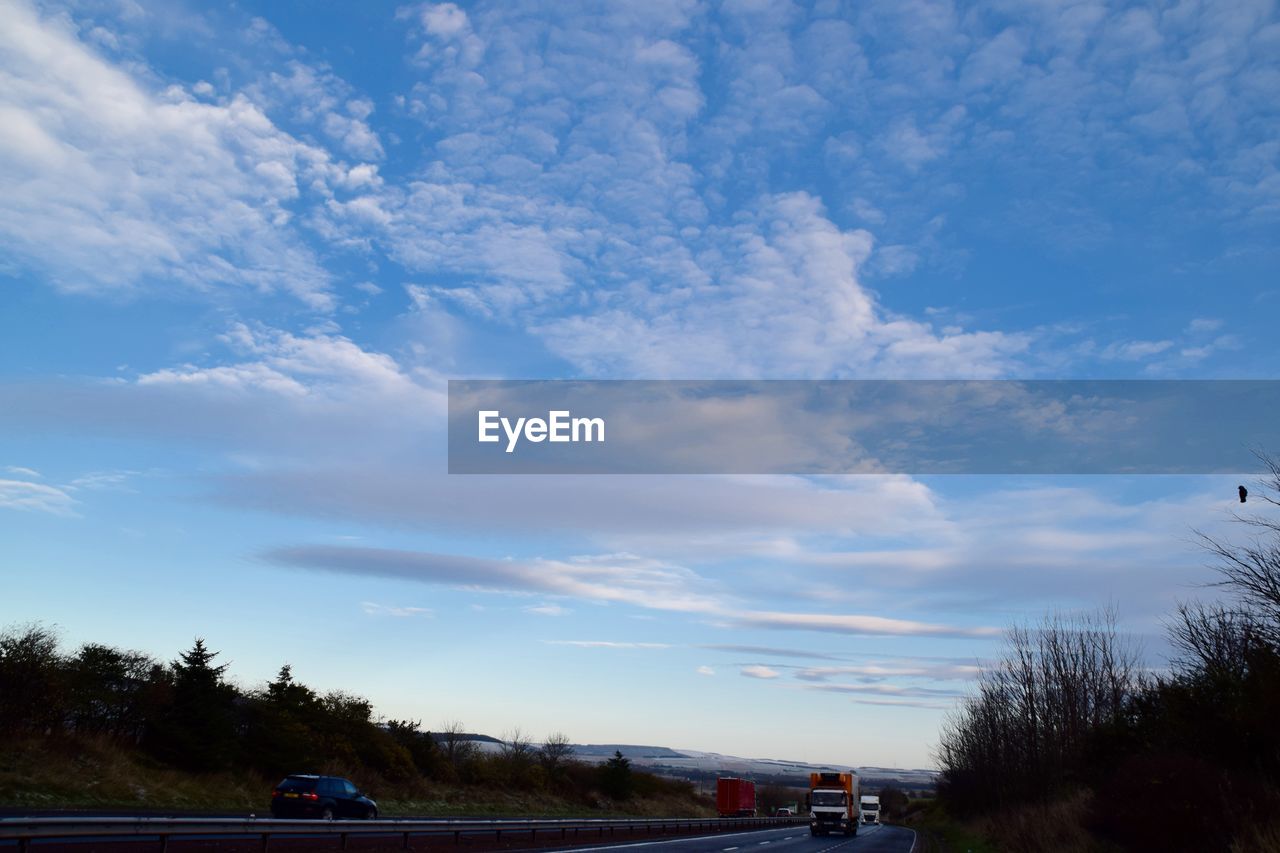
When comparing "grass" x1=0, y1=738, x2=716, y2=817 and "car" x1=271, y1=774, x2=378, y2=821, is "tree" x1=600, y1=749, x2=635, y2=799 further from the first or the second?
"car" x1=271, y1=774, x2=378, y2=821

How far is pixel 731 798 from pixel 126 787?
5694 centimetres

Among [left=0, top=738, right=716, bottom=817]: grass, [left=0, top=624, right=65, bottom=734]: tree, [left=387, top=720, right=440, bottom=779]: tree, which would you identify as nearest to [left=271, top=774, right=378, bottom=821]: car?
[left=0, top=738, right=716, bottom=817]: grass

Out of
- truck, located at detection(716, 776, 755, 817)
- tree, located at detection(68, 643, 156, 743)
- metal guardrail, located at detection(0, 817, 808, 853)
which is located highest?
tree, located at detection(68, 643, 156, 743)

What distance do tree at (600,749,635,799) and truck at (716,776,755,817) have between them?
7.40m

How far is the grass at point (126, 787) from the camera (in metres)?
29.7

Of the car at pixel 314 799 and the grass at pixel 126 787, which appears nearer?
the car at pixel 314 799

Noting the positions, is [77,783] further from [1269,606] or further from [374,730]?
[1269,606]

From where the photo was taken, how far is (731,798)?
80812mm

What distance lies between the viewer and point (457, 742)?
7088cm

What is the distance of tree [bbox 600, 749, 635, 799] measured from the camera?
78062 millimetres

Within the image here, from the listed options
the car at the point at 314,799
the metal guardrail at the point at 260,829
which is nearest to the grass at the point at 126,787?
the car at the point at 314,799

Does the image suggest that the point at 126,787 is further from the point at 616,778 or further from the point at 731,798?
the point at 731,798

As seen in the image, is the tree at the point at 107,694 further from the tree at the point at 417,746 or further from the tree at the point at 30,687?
the tree at the point at 417,746

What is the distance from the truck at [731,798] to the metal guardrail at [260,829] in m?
41.6
